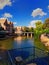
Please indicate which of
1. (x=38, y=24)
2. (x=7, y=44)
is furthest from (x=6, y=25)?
(x=38, y=24)

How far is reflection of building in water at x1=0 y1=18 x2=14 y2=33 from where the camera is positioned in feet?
14.1

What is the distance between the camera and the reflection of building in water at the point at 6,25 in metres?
4.29

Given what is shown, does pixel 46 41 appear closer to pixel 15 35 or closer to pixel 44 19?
pixel 44 19

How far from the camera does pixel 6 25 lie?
4387 mm

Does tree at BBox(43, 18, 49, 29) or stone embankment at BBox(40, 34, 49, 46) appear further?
stone embankment at BBox(40, 34, 49, 46)

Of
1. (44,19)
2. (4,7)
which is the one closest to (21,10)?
(4,7)

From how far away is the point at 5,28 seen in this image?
4.41 metres

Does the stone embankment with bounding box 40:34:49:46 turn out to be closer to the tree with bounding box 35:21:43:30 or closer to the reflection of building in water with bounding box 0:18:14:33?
the tree with bounding box 35:21:43:30

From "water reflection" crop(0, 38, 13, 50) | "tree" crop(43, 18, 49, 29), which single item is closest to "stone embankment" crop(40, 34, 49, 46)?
"tree" crop(43, 18, 49, 29)

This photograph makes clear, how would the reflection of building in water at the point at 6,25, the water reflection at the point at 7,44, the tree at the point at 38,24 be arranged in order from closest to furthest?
1. the reflection of building in water at the point at 6,25
2. the water reflection at the point at 7,44
3. the tree at the point at 38,24

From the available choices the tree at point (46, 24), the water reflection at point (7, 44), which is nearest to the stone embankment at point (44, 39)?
the tree at point (46, 24)

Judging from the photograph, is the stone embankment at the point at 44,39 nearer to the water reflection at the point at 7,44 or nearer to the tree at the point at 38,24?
the tree at the point at 38,24

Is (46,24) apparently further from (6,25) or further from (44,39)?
(6,25)

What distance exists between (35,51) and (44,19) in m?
1.21
